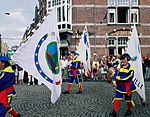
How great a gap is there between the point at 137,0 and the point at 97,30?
5453 millimetres

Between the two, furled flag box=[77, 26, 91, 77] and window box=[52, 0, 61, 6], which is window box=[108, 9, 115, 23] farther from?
furled flag box=[77, 26, 91, 77]

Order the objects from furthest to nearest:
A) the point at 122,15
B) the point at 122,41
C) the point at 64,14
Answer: the point at 122,15
the point at 122,41
the point at 64,14

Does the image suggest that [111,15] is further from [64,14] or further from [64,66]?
[64,66]

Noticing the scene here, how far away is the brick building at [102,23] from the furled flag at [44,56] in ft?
61.5

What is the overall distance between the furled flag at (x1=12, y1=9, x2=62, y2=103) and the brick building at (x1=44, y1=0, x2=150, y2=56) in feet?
61.5

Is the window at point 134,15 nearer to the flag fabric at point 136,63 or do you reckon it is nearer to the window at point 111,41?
the window at point 111,41

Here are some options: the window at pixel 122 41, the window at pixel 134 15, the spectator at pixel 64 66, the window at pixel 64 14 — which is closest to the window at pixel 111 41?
the window at pixel 122 41

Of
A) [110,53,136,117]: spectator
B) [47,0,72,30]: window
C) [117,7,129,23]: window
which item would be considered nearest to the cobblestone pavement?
[110,53,136,117]: spectator

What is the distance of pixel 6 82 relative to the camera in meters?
5.57

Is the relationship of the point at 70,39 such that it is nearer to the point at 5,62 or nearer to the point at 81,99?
the point at 81,99

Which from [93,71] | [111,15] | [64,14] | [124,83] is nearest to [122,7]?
[111,15]

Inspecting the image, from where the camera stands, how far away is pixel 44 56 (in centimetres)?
710

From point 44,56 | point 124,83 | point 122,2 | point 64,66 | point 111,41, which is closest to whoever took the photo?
point 124,83

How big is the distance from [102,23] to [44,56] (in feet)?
Answer: 67.2
